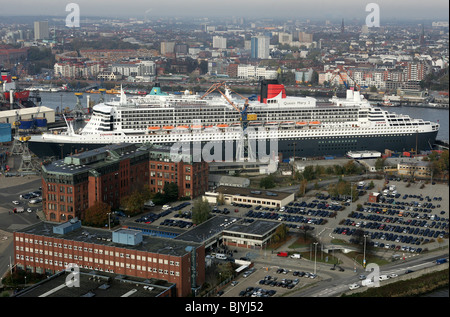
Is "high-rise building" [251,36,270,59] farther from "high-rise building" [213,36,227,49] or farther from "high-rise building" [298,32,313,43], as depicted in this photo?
"high-rise building" [213,36,227,49]

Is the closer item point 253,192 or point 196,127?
point 253,192

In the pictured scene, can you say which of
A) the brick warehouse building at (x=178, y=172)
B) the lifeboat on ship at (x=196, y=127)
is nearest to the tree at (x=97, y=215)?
the brick warehouse building at (x=178, y=172)

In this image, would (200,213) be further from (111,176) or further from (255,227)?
(111,176)

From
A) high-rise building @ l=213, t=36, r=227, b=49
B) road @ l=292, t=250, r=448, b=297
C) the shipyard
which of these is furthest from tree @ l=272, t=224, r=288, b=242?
high-rise building @ l=213, t=36, r=227, b=49

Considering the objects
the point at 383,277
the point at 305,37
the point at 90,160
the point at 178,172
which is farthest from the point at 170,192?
the point at 305,37

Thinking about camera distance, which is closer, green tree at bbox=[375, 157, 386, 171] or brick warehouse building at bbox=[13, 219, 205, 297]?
brick warehouse building at bbox=[13, 219, 205, 297]
